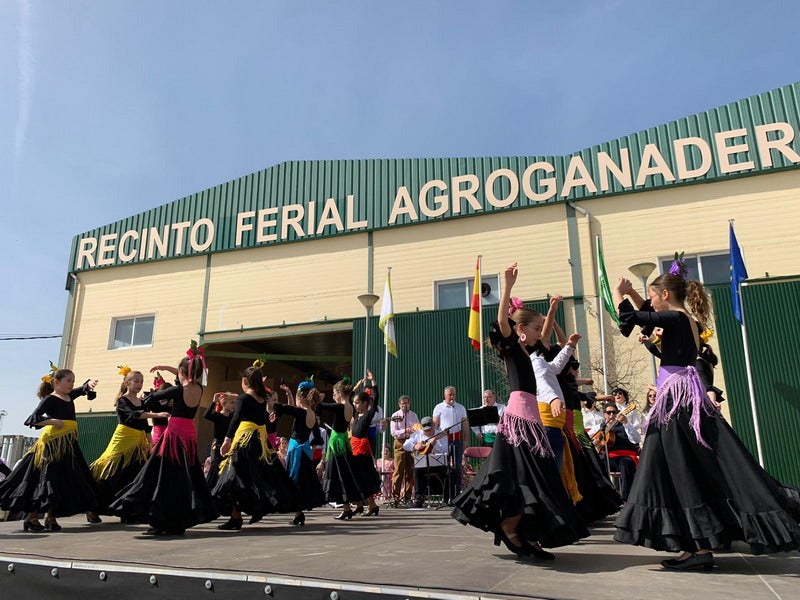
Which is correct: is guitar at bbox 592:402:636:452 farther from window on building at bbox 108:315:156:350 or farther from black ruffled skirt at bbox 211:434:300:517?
window on building at bbox 108:315:156:350

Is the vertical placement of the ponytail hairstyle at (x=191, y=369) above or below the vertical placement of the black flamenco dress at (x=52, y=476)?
above

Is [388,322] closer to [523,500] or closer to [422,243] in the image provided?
[422,243]

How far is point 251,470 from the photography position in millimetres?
6301

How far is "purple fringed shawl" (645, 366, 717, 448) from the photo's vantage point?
3600mm

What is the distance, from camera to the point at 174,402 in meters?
6.20

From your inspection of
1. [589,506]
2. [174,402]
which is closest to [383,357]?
[174,402]

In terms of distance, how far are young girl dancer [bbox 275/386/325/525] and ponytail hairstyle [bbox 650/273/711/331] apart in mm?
4439

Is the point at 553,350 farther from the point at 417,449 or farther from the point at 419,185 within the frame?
the point at 419,185

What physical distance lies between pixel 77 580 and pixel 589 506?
380 centimetres

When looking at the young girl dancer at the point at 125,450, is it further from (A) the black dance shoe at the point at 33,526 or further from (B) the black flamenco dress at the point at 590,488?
(B) the black flamenco dress at the point at 590,488

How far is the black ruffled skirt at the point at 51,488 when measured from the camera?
6.48 metres

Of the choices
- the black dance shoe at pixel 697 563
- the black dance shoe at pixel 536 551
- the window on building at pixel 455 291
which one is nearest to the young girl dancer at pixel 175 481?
the black dance shoe at pixel 536 551

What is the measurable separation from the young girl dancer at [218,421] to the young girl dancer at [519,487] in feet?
13.5

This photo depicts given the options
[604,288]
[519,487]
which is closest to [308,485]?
[519,487]
